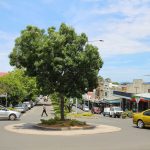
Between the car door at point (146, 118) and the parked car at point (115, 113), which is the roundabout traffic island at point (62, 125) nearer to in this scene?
the car door at point (146, 118)

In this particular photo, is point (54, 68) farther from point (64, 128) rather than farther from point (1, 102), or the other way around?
point (1, 102)

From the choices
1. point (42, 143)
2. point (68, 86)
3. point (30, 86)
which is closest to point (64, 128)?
point (68, 86)

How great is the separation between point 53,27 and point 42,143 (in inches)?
424

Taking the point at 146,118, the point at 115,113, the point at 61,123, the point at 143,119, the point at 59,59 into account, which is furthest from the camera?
the point at 115,113

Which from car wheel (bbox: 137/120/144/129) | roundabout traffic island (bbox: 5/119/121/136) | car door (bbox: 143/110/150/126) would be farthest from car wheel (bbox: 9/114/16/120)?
car door (bbox: 143/110/150/126)

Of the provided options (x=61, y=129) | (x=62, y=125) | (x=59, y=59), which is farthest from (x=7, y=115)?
(x=59, y=59)

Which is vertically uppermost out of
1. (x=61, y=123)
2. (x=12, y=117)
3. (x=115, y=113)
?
(x=115, y=113)

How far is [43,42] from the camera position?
89.3 ft

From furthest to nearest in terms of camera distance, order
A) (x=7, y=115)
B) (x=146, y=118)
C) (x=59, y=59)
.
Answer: (x=7, y=115)
(x=146, y=118)
(x=59, y=59)

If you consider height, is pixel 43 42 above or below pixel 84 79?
above

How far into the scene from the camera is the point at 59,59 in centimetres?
2675

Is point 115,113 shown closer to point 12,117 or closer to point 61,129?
point 12,117

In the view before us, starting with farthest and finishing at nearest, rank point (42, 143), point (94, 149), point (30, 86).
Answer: point (30, 86) → point (42, 143) → point (94, 149)

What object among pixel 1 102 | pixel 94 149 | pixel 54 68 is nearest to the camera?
pixel 94 149
